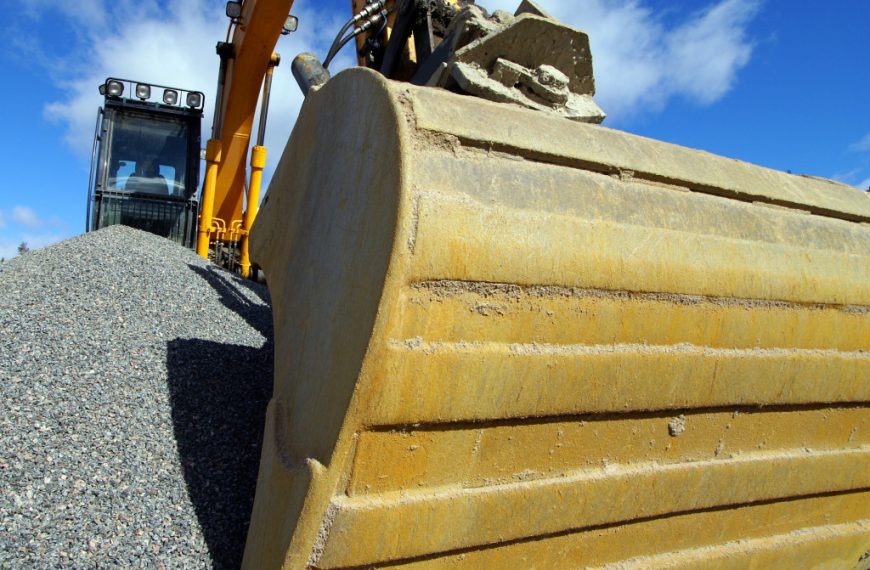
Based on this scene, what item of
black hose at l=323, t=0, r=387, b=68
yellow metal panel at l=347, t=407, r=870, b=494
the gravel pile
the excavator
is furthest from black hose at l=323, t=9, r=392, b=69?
yellow metal panel at l=347, t=407, r=870, b=494

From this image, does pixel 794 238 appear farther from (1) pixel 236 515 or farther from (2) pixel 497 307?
(1) pixel 236 515

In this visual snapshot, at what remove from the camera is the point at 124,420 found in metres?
2.22

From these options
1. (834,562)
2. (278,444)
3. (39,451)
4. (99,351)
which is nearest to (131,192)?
(99,351)

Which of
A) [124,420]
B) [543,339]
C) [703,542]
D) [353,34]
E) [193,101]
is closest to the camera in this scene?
[543,339]

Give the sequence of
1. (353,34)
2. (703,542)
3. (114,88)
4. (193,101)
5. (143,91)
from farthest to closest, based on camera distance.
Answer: (193,101), (143,91), (114,88), (353,34), (703,542)

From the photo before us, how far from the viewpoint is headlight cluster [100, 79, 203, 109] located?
21.9 feet

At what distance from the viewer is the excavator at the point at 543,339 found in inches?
55.0

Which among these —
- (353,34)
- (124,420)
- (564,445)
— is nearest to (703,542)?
(564,445)

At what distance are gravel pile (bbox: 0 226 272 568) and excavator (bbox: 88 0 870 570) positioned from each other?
34cm

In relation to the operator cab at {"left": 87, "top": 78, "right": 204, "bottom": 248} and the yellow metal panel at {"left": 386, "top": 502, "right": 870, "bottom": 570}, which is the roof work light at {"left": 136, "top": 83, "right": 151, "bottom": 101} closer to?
the operator cab at {"left": 87, "top": 78, "right": 204, "bottom": 248}

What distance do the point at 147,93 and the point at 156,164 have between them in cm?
67

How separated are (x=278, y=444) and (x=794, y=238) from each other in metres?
1.38

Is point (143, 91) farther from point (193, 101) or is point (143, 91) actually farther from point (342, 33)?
point (342, 33)

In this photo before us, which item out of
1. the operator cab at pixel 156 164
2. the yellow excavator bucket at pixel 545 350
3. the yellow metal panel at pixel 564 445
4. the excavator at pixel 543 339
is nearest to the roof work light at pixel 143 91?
the operator cab at pixel 156 164
